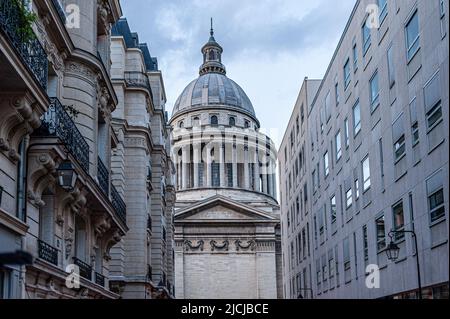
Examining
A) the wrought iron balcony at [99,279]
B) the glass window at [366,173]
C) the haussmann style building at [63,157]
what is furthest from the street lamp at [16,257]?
the glass window at [366,173]

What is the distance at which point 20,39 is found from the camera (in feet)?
44.7

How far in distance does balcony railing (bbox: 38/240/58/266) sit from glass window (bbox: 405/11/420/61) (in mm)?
12814

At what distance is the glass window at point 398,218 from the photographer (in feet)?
86.7

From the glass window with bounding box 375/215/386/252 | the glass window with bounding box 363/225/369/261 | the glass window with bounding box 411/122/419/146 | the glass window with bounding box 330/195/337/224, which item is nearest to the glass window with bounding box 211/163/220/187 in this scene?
the glass window with bounding box 330/195/337/224

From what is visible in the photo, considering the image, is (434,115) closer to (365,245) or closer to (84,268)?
(365,245)

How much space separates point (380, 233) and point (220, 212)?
222 ft

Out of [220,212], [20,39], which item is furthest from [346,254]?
[220,212]

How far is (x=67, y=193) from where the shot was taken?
18.9 metres

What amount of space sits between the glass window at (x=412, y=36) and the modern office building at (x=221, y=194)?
7029cm

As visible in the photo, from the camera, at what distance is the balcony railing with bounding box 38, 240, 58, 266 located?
1711 cm

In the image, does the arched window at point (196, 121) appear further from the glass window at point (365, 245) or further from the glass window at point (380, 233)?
the glass window at point (380, 233)

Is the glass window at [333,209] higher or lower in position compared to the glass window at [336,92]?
lower

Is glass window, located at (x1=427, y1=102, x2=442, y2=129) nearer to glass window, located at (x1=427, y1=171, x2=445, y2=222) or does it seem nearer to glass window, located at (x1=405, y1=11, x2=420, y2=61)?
glass window, located at (x1=427, y1=171, x2=445, y2=222)
